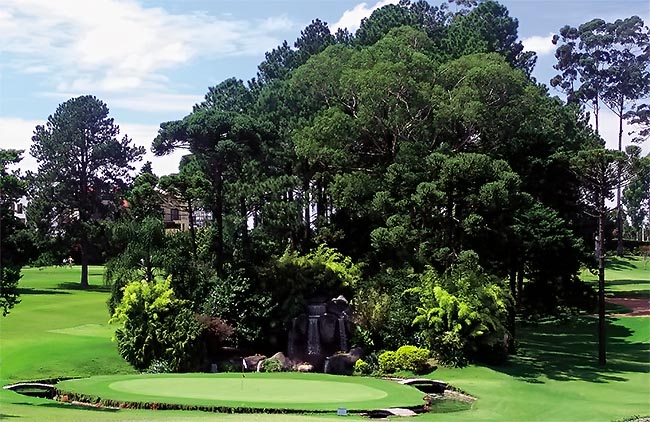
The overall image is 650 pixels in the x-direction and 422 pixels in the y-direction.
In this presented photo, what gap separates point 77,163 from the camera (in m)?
55.6

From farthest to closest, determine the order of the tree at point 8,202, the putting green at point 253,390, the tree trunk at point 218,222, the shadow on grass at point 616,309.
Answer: the shadow on grass at point 616,309, the tree trunk at point 218,222, the putting green at point 253,390, the tree at point 8,202

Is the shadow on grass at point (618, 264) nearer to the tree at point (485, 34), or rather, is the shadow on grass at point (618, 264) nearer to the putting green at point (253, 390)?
the tree at point (485, 34)

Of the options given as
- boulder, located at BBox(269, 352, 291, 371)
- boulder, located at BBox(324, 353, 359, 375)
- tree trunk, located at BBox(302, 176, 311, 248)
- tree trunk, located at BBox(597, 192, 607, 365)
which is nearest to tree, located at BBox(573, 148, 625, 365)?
tree trunk, located at BBox(597, 192, 607, 365)

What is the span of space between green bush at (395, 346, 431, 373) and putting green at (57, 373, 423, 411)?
2521 mm

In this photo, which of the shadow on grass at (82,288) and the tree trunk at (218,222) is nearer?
the tree trunk at (218,222)

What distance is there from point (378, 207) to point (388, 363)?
23.6ft

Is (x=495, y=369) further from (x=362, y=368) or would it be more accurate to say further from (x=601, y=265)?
(x=601, y=265)

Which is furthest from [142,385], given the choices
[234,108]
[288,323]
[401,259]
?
[234,108]

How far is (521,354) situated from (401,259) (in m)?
6.17

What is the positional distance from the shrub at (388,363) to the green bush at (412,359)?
138mm

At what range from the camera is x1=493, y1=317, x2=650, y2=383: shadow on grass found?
2638 centimetres

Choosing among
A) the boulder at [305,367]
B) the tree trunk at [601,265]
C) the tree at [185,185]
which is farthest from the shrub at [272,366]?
the tree trunk at [601,265]

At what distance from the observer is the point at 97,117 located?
182 feet

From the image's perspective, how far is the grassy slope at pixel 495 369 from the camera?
18.1 meters
